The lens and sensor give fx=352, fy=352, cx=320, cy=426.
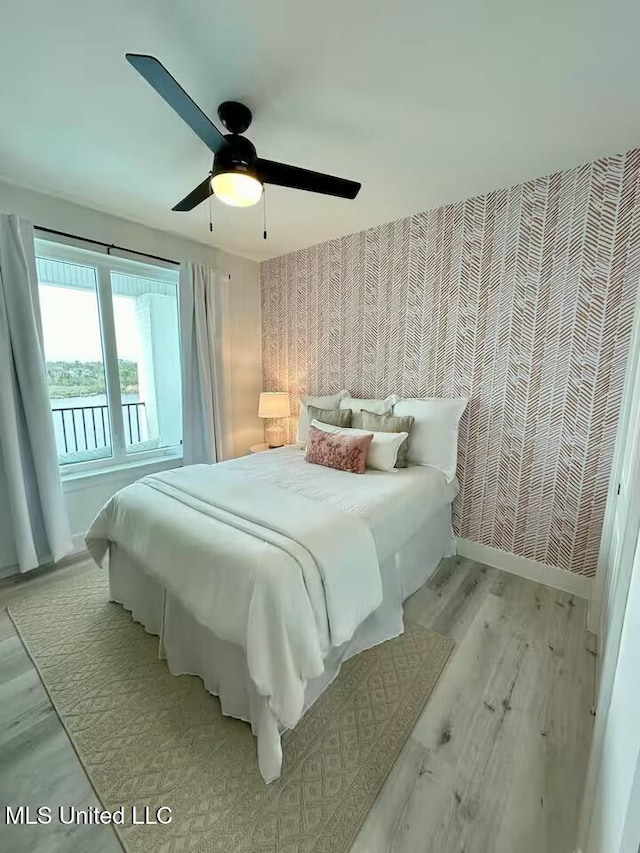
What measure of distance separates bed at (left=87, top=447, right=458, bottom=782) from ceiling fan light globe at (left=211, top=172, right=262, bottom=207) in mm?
1405

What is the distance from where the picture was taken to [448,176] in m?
2.18

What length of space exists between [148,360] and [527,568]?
3.59 m

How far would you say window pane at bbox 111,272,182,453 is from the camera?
3.10 meters

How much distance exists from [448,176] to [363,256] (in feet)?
3.14

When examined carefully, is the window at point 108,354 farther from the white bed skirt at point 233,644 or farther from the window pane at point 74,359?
the white bed skirt at point 233,644

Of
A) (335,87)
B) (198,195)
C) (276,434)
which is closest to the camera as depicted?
(335,87)

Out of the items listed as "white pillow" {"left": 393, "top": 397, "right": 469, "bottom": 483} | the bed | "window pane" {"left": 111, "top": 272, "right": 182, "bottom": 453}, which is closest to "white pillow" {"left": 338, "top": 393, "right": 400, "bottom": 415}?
"white pillow" {"left": 393, "top": 397, "right": 469, "bottom": 483}

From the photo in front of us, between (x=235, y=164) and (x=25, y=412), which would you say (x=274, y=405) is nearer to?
(x=25, y=412)

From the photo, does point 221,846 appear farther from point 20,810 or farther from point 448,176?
point 448,176

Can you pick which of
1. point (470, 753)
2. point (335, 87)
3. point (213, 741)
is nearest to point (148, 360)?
point (335, 87)

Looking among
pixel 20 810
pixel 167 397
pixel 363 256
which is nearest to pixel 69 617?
pixel 20 810

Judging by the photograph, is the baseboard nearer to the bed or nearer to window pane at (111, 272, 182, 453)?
the bed

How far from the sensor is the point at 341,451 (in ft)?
7.98

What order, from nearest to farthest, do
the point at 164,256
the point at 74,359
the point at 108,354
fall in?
1. the point at 74,359
2. the point at 108,354
3. the point at 164,256
